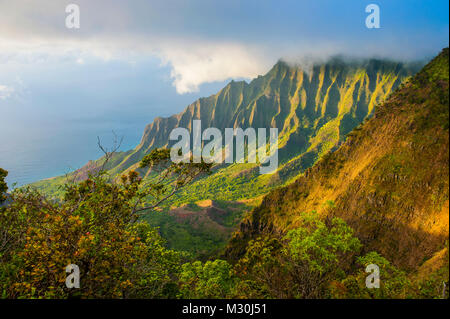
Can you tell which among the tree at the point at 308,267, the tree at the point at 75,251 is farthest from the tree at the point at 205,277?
the tree at the point at 308,267

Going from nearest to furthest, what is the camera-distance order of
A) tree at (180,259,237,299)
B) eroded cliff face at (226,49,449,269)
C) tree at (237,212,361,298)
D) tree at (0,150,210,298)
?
tree at (0,150,210,298) < tree at (237,212,361,298) < eroded cliff face at (226,49,449,269) < tree at (180,259,237,299)

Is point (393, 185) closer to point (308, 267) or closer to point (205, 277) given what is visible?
point (308, 267)

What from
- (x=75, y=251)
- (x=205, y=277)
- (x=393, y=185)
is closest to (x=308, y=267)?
(x=205, y=277)

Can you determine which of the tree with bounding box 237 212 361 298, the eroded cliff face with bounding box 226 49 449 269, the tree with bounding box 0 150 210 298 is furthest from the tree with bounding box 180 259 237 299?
the eroded cliff face with bounding box 226 49 449 269

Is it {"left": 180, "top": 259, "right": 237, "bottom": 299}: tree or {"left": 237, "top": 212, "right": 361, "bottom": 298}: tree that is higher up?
{"left": 237, "top": 212, "right": 361, "bottom": 298}: tree

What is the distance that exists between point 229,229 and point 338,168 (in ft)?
234

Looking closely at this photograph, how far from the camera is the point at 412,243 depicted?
29.8 metres

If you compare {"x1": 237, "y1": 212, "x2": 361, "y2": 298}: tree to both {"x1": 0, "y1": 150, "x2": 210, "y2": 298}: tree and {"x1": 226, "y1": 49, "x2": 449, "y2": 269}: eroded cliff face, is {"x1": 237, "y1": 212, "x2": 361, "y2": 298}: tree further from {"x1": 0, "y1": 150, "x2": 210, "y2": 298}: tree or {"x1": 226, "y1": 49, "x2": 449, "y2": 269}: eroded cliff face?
{"x1": 0, "y1": 150, "x2": 210, "y2": 298}: tree

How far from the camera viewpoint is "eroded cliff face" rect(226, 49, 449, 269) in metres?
12.9

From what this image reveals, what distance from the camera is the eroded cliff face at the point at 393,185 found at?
1287 centimetres

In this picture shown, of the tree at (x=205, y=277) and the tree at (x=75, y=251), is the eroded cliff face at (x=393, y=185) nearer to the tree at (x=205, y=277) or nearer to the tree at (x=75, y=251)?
the tree at (x=205, y=277)

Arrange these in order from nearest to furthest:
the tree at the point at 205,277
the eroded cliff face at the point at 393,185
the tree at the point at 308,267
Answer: the tree at the point at 308,267 < the eroded cliff face at the point at 393,185 < the tree at the point at 205,277

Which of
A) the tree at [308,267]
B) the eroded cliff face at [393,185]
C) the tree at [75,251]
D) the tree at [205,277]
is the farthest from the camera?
the tree at [205,277]
